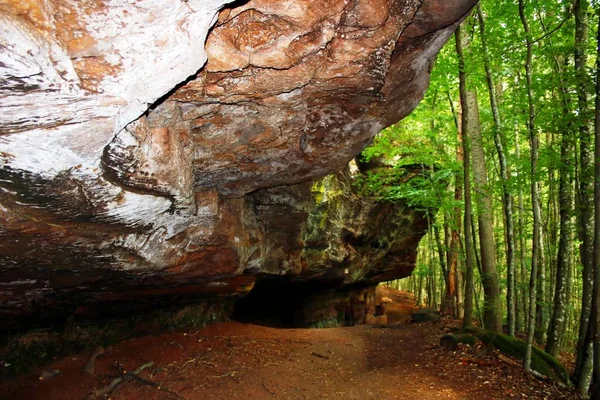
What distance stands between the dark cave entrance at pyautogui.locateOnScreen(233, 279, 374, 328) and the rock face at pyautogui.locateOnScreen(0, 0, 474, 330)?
8163 mm

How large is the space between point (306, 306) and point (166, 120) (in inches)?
550

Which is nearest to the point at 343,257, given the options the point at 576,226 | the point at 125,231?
the point at 576,226

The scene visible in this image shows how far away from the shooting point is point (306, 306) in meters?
16.5

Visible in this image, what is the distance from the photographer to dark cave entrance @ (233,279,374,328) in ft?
52.5

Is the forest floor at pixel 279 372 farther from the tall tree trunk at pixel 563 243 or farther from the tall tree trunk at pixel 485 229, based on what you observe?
the tall tree trunk at pixel 563 243

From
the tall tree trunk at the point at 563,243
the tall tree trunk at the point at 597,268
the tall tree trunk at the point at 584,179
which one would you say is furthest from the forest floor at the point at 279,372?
the tall tree trunk at the point at 563,243

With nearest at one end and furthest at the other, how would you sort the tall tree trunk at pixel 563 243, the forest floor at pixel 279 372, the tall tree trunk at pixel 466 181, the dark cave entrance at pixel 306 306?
the forest floor at pixel 279 372 < the tall tree trunk at pixel 563 243 < the tall tree trunk at pixel 466 181 < the dark cave entrance at pixel 306 306

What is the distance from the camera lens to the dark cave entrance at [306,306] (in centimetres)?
1600

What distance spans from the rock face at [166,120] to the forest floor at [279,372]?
1410 mm

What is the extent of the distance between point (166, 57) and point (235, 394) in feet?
22.0

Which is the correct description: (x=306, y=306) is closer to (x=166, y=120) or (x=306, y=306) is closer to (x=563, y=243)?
(x=563, y=243)

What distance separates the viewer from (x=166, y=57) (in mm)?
2832

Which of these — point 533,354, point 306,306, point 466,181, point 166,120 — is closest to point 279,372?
point 533,354

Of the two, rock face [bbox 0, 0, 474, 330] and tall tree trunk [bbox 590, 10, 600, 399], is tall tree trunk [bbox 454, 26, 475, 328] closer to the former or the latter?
tall tree trunk [bbox 590, 10, 600, 399]
